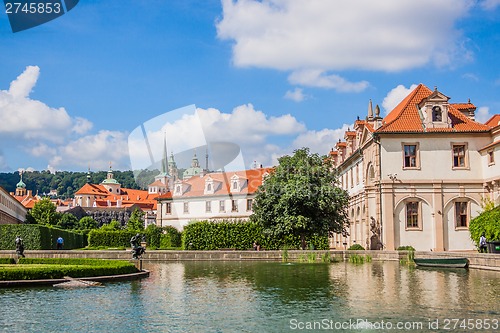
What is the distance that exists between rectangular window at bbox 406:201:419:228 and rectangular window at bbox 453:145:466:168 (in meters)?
4.85

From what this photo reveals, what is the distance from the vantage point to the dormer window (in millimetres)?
47906

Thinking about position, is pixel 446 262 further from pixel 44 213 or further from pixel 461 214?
pixel 44 213

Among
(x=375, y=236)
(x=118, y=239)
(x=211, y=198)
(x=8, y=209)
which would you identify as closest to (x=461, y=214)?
(x=375, y=236)

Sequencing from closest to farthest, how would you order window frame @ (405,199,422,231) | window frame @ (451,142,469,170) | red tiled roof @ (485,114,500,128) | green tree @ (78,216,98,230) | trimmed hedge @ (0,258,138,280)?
1. trimmed hedge @ (0,258,138,280)
2. window frame @ (405,199,422,231)
3. window frame @ (451,142,469,170)
4. red tiled roof @ (485,114,500,128)
5. green tree @ (78,216,98,230)

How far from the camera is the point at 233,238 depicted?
54.1 metres

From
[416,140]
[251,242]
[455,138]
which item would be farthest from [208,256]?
[455,138]

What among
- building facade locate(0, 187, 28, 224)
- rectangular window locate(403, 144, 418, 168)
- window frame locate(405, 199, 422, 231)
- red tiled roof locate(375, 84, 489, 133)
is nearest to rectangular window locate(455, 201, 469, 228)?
window frame locate(405, 199, 422, 231)

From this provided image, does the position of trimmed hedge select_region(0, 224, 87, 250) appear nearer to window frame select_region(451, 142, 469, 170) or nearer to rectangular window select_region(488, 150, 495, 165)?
window frame select_region(451, 142, 469, 170)

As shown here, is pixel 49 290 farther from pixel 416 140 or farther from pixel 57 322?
pixel 416 140

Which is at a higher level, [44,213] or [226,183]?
[226,183]

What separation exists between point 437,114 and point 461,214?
8.45m

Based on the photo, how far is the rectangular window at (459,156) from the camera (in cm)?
4809

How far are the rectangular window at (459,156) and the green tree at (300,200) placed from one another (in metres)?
9.78

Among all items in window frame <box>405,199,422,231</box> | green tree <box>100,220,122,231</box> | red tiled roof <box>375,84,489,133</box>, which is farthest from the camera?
green tree <box>100,220,122,231</box>
